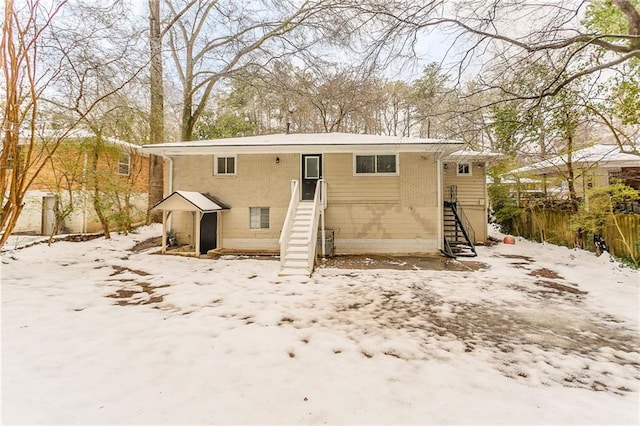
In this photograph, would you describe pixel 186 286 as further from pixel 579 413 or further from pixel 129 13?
pixel 129 13

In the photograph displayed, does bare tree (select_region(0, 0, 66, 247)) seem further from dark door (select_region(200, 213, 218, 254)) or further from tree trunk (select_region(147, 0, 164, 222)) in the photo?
dark door (select_region(200, 213, 218, 254))

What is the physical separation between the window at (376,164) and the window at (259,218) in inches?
157

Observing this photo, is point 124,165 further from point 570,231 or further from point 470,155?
point 570,231

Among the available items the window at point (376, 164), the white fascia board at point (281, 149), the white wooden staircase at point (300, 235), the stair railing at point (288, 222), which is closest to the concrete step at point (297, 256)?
the white wooden staircase at point (300, 235)

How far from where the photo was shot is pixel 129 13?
877 centimetres

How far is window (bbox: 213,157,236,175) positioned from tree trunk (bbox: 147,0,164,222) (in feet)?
10.1

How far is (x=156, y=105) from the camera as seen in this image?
45.0 ft

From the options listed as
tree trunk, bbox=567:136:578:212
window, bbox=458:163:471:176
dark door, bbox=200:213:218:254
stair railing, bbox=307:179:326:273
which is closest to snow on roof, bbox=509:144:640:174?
tree trunk, bbox=567:136:578:212

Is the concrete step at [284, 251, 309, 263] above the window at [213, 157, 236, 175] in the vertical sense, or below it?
below

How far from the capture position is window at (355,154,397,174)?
36.2 feet

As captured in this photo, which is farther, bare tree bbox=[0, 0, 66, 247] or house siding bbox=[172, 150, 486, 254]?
house siding bbox=[172, 150, 486, 254]

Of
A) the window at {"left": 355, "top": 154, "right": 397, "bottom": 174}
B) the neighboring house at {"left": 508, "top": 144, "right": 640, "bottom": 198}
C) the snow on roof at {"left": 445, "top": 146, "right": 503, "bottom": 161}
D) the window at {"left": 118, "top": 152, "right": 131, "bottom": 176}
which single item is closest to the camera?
the neighboring house at {"left": 508, "top": 144, "right": 640, "bottom": 198}

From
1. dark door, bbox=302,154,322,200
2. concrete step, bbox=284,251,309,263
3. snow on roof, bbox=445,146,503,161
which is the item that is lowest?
concrete step, bbox=284,251,309,263

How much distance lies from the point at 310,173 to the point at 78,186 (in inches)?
359
